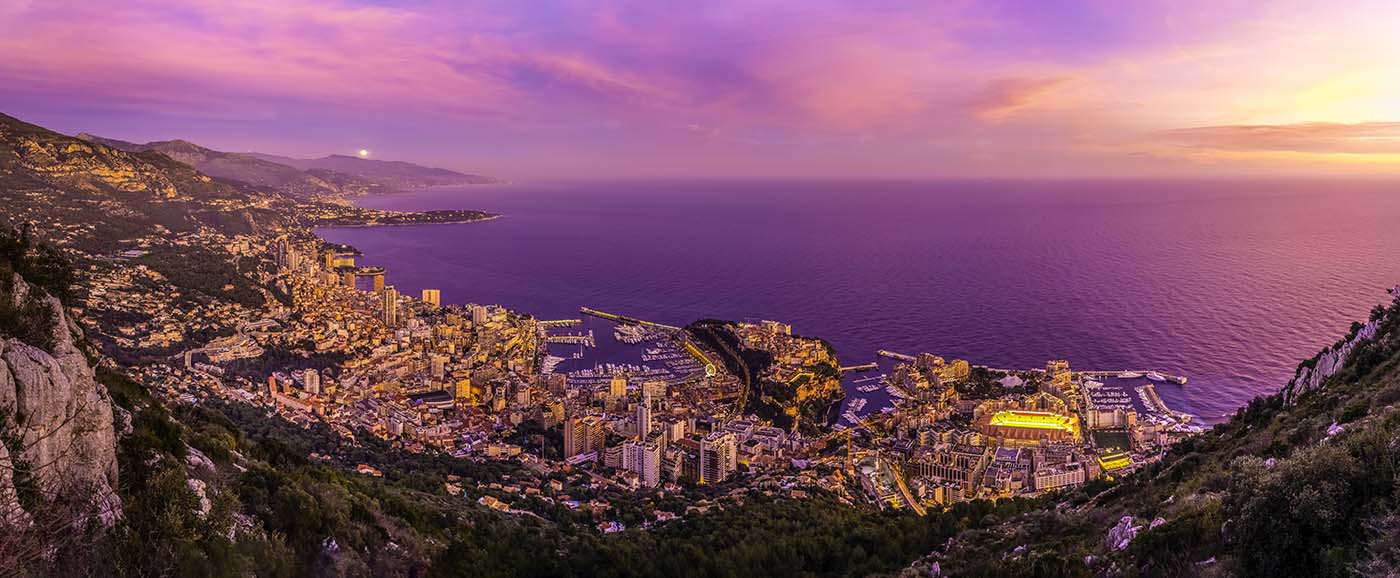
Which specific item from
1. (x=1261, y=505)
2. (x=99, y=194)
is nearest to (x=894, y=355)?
(x=1261, y=505)

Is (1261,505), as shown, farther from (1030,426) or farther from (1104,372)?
(1104,372)

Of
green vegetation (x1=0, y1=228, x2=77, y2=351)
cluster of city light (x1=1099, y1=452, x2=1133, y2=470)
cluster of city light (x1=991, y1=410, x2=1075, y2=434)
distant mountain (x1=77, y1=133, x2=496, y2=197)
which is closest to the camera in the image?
green vegetation (x1=0, y1=228, x2=77, y2=351)

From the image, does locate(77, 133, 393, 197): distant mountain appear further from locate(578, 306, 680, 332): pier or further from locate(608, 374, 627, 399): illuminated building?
locate(608, 374, 627, 399): illuminated building

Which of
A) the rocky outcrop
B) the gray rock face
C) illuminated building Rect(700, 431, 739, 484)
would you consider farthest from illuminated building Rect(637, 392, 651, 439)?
the gray rock face

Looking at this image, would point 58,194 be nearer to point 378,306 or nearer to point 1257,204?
point 378,306

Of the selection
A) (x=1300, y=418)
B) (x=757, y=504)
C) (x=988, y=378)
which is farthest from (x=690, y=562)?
(x=988, y=378)
